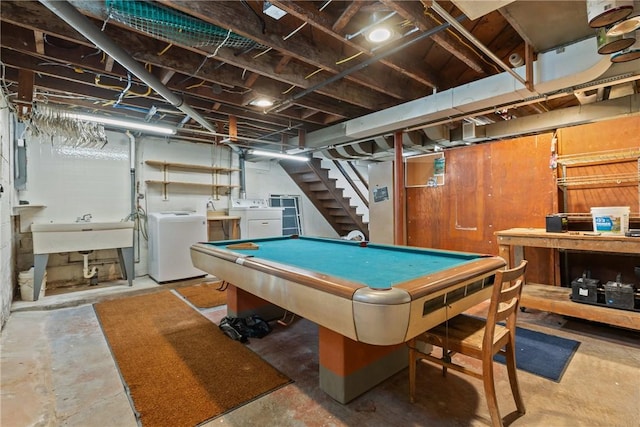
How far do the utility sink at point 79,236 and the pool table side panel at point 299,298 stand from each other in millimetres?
3231

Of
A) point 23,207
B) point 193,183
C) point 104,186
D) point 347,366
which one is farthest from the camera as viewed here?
point 193,183

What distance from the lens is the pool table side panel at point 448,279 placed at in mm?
1352

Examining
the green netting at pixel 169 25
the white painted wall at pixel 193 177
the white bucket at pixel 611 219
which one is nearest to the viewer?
the green netting at pixel 169 25

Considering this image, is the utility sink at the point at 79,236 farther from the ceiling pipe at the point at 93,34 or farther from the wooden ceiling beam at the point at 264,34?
the wooden ceiling beam at the point at 264,34

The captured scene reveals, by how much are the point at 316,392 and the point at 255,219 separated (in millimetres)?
4450

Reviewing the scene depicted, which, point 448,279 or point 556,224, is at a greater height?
point 556,224

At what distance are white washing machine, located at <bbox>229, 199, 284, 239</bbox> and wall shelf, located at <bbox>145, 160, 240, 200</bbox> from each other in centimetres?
39

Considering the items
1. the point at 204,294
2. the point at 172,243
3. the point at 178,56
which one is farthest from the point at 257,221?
the point at 178,56

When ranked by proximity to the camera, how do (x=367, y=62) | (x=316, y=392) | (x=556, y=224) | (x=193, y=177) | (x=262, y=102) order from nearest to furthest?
(x=316, y=392), (x=367, y=62), (x=556, y=224), (x=262, y=102), (x=193, y=177)

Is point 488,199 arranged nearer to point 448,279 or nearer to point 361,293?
point 448,279

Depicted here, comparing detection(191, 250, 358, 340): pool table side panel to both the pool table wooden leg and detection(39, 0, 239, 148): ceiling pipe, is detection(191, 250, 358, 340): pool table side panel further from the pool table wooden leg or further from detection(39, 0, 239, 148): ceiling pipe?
detection(39, 0, 239, 148): ceiling pipe

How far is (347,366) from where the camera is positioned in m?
1.84

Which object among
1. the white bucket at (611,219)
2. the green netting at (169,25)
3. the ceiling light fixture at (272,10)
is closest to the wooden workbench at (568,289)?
the white bucket at (611,219)

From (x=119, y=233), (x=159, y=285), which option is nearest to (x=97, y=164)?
(x=119, y=233)
